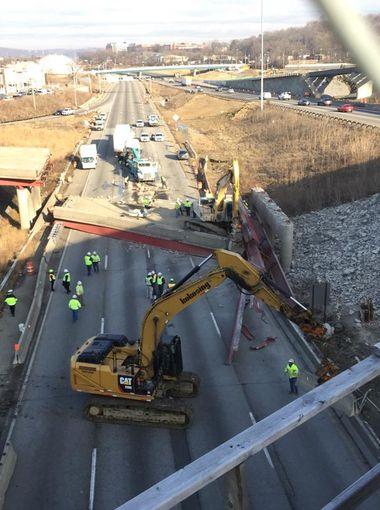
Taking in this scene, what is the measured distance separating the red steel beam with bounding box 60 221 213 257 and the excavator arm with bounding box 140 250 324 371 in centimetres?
1508

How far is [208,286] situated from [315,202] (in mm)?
22697

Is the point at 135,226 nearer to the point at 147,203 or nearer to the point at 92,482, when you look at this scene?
the point at 147,203

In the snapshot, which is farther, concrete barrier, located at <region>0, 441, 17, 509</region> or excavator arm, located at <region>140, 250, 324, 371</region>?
excavator arm, located at <region>140, 250, 324, 371</region>

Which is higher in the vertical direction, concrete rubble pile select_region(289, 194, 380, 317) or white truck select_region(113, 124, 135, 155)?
white truck select_region(113, 124, 135, 155)

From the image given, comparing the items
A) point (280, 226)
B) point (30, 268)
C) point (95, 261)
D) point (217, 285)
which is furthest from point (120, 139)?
point (217, 285)

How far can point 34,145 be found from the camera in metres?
63.4

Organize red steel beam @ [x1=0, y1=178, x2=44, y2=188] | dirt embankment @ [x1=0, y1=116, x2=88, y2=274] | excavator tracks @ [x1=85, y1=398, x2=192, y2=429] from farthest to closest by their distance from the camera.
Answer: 1. red steel beam @ [x1=0, y1=178, x2=44, y2=188]
2. dirt embankment @ [x1=0, y1=116, x2=88, y2=274]
3. excavator tracks @ [x1=85, y1=398, x2=192, y2=429]

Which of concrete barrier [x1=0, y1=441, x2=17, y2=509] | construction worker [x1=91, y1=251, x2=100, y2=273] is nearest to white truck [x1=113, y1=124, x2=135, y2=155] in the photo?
construction worker [x1=91, y1=251, x2=100, y2=273]

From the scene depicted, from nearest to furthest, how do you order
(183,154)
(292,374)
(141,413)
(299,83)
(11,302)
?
(141,413), (292,374), (11,302), (183,154), (299,83)

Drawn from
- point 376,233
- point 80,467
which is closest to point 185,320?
point 80,467

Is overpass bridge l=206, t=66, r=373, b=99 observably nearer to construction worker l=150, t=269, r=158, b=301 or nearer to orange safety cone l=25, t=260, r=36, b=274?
orange safety cone l=25, t=260, r=36, b=274

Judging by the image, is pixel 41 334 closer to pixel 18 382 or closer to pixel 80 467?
pixel 18 382

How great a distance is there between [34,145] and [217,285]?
2132 inches

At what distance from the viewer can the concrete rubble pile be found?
23.8 metres
